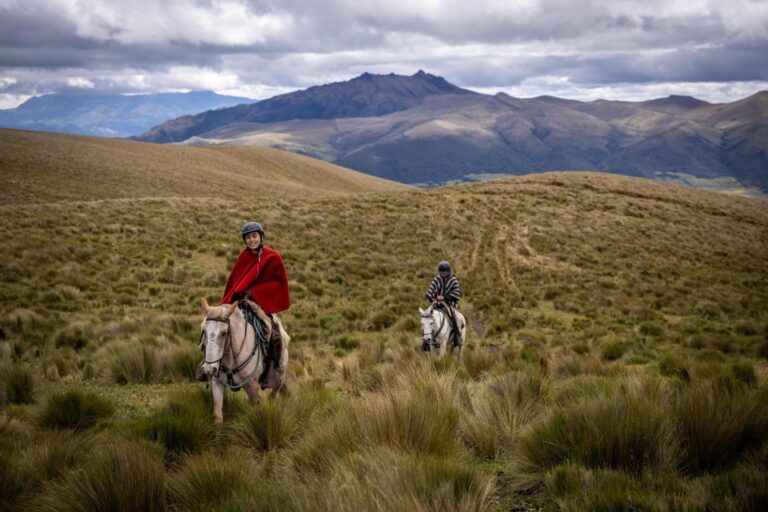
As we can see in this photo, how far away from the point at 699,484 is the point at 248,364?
558cm

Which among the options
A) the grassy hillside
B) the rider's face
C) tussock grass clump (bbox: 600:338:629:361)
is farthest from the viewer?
the grassy hillside

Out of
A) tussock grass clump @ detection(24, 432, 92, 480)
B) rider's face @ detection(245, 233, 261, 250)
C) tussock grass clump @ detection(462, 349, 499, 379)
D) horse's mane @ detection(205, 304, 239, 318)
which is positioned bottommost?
tussock grass clump @ detection(462, 349, 499, 379)

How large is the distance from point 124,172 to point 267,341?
65884 millimetres

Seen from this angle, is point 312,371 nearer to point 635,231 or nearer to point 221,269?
point 221,269

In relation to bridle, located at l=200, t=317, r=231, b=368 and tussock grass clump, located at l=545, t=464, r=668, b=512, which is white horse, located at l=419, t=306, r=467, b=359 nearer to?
bridle, located at l=200, t=317, r=231, b=368

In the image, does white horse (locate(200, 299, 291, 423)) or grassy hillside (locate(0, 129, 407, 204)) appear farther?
grassy hillside (locate(0, 129, 407, 204))

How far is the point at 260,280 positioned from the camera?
7.63 meters

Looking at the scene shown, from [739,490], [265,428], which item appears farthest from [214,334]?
[739,490]

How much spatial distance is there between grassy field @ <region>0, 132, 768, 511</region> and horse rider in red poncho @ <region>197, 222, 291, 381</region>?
1.38 meters

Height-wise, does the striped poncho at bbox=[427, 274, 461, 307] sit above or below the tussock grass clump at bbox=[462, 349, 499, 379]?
above

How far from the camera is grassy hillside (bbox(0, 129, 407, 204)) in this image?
167 feet

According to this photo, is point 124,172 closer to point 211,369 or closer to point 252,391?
point 252,391

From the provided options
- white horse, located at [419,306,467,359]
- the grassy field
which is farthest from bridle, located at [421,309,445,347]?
the grassy field

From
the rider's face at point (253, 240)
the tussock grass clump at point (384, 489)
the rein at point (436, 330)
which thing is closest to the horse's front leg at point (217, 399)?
the rider's face at point (253, 240)
